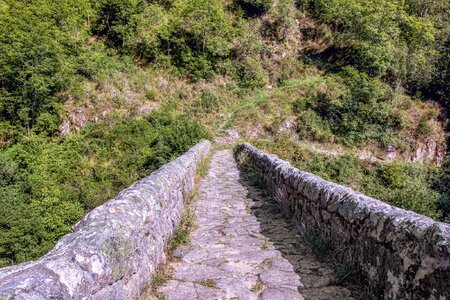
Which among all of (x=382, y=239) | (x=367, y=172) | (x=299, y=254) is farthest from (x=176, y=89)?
(x=382, y=239)

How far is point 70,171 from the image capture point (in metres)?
22.2

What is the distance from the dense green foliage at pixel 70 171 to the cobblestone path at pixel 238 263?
11363mm

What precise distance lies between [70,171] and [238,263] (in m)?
20.9

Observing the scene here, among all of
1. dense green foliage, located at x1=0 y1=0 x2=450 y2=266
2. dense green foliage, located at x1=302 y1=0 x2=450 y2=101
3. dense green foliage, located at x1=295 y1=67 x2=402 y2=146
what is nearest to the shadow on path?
dense green foliage, located at x1=0 y1=0 x2=450 y2=266

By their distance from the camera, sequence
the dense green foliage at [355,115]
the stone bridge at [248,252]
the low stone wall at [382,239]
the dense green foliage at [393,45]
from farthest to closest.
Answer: the dense green foliage at [393,45] → the dense green foliage at [355,115] → the low stone wall at [382,239] → the stone bridge at [248,252]

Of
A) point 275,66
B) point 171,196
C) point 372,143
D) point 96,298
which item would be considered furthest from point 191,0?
point 96,298

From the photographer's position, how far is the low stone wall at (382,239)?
87.0 inches

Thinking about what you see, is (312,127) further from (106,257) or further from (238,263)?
(106,257)

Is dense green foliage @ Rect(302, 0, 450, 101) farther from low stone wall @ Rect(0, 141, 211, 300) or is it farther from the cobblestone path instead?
low stone wall @ Rect(0, 141, 211, 300)

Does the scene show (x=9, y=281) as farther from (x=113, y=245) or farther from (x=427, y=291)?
(x=427, y=291)

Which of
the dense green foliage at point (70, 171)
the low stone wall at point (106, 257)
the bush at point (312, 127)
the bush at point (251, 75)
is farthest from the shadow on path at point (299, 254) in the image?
the bush at point (251, 75)

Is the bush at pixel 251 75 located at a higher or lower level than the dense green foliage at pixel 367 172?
higher

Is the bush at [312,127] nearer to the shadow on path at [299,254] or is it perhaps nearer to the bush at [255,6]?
the bush at [255,6]

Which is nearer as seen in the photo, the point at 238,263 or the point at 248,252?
the point at 238,263
